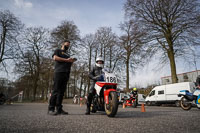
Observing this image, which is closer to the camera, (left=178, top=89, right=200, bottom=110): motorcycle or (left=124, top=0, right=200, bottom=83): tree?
(left=178, top=89, right=200, bottom=110): motorcycle

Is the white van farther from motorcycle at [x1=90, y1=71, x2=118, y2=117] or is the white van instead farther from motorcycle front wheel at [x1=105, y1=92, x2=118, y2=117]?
motorcycle front wheel at [x1=105, y1=92, x2=118, y2=117]

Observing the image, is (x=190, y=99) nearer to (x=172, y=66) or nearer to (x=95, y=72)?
(x=95, y=72)

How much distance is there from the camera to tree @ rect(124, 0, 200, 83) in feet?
48.3

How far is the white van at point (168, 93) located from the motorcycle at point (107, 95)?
534 inches

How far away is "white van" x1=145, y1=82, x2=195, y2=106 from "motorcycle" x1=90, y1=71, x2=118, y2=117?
534 inches

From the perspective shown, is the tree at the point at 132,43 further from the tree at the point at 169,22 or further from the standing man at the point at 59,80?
the standing man at the point at 59,80

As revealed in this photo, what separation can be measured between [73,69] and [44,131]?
23019 mm

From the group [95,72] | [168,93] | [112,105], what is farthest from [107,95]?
[168,93]

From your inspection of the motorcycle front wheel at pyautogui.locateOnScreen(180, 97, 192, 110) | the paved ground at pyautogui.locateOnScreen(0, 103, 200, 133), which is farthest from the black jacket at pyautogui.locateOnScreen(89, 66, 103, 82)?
the motorcycle front wheel at pyautogui.locateOnScreen(180, 97, 192, 110)

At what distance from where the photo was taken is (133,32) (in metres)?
17.1

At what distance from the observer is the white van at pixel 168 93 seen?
14.8 meters

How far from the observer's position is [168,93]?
1695cm

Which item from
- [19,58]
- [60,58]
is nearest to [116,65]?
[19,58]

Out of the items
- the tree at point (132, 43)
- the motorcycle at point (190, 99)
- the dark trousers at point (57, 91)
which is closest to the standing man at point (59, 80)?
the dark trousers at point (57, 91)
